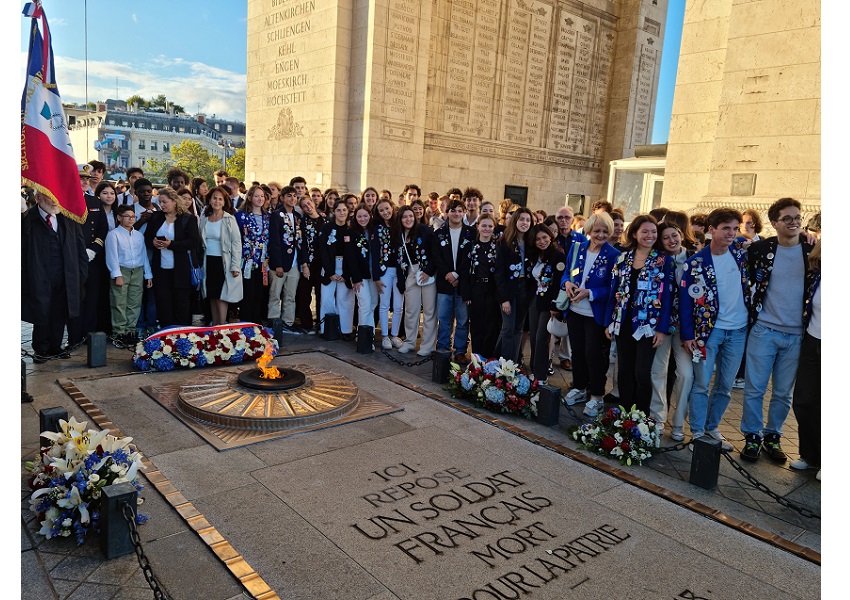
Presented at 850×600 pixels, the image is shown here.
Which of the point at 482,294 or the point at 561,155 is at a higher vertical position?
the point at 561,155

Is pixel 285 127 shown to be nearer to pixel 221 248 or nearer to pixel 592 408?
pixel 221 248

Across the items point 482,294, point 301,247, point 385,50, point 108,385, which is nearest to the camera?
point 108,385

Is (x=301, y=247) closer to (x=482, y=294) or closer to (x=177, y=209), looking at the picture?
(x=177, y=209)

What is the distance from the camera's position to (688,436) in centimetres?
580

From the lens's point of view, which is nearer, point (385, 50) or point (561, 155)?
point (385, 50)

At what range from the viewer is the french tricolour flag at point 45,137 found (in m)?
4.85

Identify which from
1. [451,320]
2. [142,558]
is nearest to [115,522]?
[142,558]

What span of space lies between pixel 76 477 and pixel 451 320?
17.8 feet

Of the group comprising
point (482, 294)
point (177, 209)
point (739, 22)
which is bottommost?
point (482, 294)

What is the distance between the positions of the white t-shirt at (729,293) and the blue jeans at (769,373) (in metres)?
0.25

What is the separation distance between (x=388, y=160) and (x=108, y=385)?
32.3 feet

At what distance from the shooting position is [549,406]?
5.76m

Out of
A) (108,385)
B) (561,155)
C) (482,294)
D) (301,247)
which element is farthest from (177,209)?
(561,155)

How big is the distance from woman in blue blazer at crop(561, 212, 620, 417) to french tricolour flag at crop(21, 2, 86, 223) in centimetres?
473
